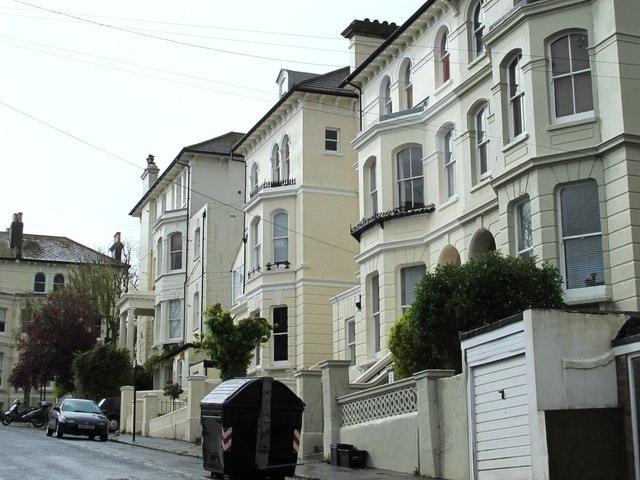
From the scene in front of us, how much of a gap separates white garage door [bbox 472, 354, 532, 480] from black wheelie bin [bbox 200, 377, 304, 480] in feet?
11.9

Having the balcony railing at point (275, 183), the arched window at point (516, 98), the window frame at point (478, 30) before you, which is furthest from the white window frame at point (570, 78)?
the balcony railing at point (275, 183)

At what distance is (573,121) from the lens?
1978 cm

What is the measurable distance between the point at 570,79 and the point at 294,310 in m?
17.9

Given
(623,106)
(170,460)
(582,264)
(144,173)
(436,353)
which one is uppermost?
(144,173)

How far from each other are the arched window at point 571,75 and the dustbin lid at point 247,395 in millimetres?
8195

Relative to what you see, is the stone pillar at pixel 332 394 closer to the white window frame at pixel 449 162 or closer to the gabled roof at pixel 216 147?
the white window frame at pixel 449 162

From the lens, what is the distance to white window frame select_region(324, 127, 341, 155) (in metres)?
36.5

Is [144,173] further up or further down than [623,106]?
further up

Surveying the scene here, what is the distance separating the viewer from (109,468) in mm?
18656

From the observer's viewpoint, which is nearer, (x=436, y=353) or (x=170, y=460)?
(x=436, y=353)

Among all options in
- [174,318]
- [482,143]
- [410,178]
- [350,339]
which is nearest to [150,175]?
[174,318]

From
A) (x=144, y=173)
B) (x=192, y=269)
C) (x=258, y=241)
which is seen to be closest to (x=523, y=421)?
(x=258, y=241)

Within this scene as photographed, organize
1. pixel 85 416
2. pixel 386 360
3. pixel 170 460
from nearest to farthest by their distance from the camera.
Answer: pixel 170 460
pixel 386 360
pixel 85 416

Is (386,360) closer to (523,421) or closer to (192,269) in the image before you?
(523,421)
